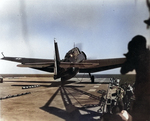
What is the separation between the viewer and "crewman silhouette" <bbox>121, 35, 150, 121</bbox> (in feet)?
22.9

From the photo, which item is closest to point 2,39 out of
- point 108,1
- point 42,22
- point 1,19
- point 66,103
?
point 1,19

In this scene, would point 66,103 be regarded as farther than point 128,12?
Yes

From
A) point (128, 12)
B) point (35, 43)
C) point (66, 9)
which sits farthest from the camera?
point (35, 43)

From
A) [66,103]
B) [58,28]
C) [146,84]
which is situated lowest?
[66,103]

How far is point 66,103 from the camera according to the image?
9.59 metres

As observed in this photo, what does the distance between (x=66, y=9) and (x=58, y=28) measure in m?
1.61

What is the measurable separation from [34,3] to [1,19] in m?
2.55

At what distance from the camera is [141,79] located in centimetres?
724

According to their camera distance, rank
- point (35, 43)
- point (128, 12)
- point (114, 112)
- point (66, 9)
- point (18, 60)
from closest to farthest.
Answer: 1. point (114, 112)
2. point (128, 12)
3. point (66, 9)
4. point (35, 43)
5. point (18, 60)

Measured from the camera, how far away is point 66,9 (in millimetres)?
9203

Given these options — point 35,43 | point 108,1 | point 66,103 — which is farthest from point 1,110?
point 108,1

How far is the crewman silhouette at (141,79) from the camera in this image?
6988 millimetres

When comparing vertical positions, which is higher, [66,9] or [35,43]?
[66,9]

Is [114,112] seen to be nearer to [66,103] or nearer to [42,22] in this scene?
[66,103]
